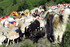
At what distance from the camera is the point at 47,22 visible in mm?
20734

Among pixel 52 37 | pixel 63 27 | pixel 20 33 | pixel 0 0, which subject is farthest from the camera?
pixel 0 0

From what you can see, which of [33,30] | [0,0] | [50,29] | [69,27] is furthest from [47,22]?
[0,0]

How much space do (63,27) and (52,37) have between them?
7.52ft

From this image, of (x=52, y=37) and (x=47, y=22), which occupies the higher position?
(x=47, y=22)

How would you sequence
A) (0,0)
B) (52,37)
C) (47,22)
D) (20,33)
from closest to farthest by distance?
(52,37) < (47,22) < (20,33) < (0,0)

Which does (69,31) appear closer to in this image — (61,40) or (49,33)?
(61,40)

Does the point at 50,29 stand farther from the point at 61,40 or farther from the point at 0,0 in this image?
the point at 0,0

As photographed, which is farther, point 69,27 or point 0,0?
point 0,0

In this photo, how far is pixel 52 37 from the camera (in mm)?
19406

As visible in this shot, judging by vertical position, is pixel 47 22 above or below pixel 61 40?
above

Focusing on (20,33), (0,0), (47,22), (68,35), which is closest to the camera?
(68,35)

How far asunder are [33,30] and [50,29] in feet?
26.4

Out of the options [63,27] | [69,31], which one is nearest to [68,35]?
[69,31]

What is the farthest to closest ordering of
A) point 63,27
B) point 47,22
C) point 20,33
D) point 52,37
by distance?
point 20,33 < point 47,22 < point 52,37 < point 63,27
